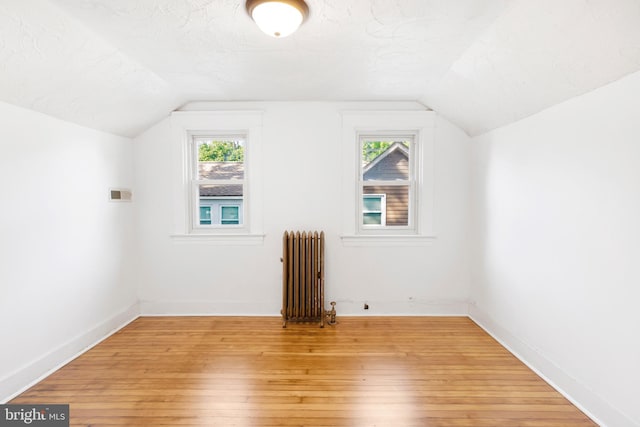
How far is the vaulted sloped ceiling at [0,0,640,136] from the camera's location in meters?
1.52

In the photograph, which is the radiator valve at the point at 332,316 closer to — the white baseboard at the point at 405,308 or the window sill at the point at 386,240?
the white baseboard at the point at 405,308

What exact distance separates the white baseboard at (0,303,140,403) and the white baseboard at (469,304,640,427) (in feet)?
11.7

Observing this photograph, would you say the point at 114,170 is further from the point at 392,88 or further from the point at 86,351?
the point at 392,88

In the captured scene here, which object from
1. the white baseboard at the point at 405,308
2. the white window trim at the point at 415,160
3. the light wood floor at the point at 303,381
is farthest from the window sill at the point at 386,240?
the light wood floor at the point at 303,381

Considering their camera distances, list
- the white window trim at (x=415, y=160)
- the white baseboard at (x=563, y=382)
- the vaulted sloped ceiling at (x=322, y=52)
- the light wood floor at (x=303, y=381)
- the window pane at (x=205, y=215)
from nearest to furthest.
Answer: the vaulted sloped ceiling at (x=322, y=52), the white baseboard at (x=563, y=382), the light wood floor at (x=303, y=381), the white window trim at (x=415, y=160), the window pane at (x=205, y=215)

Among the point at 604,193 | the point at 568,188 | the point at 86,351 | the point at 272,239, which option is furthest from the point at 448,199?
the point at 86,351

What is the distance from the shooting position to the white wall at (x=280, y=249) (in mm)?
3172

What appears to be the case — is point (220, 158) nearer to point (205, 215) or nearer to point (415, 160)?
point (205, 215)

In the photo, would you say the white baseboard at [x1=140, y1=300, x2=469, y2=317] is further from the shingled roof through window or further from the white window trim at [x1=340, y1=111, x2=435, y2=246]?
the shingled roof through window

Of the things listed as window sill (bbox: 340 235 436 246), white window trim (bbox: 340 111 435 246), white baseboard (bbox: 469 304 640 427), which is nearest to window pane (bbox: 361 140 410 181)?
white window trim (bbox: 340 111 435 246)

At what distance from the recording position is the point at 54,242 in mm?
2234

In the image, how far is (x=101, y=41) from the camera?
6.11 feet

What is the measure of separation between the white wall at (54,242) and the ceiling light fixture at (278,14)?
5.64 ft

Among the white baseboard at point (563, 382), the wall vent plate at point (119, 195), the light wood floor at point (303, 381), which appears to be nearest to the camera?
the white baseboard at point (563, 382)
